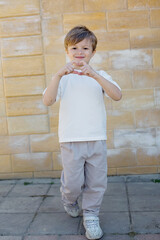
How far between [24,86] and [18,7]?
95cm

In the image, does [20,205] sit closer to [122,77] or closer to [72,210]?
[72,210]

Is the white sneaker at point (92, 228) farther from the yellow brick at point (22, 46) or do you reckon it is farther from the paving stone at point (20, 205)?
the yellow brick at point (22, 46)

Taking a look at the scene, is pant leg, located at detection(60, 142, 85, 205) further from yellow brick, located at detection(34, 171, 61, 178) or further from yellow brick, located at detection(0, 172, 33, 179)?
yellow brick, located at detection(0, 172, 33, 179)

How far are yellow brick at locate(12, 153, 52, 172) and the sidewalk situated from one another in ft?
0.57

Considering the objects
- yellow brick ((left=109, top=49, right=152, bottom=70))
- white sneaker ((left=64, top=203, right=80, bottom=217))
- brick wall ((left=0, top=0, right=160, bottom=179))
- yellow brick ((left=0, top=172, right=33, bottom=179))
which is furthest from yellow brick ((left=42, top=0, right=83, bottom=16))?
white sneaker ((left=64, top=203, right=80, bottom=217))

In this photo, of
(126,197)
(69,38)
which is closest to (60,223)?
(126,197)

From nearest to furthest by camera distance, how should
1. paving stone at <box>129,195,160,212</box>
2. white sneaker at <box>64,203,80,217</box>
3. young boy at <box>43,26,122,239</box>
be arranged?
young boy at <box>43,26,122,239</box> < white sneaker at <box>64,203,80,217</box> < paving stone at <box>129,195,160,212</box>

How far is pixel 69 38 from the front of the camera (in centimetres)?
218

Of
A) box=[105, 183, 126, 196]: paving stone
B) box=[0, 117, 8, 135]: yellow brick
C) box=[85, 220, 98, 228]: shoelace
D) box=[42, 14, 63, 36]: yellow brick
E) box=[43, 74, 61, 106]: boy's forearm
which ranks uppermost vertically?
box=[42, 14, 63, 36]: yellow brick

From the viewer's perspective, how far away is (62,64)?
3496mm

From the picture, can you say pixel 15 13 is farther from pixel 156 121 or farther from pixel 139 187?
pixel 139 187

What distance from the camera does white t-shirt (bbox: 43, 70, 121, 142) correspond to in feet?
7.22

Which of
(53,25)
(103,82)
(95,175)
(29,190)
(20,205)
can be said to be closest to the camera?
(103,82)

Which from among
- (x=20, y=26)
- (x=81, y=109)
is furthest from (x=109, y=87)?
(x=20, y=26)
